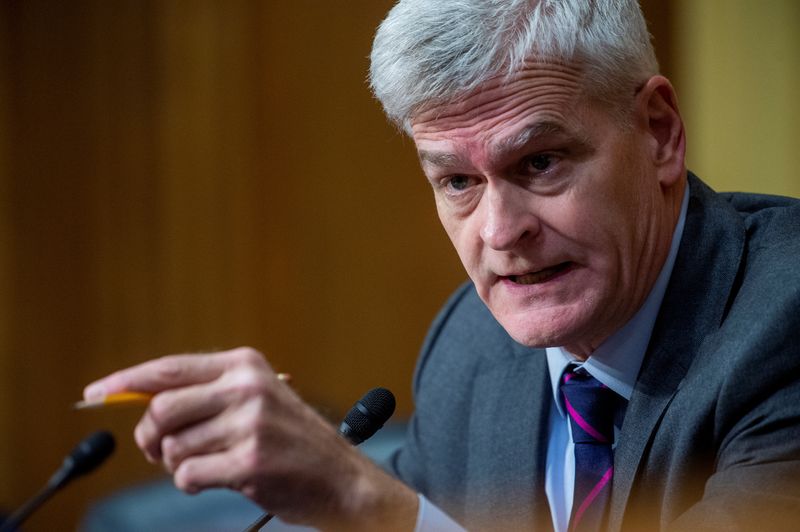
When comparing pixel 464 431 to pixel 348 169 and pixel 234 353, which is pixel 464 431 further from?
pixel 348 169

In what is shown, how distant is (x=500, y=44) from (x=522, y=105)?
0.09m

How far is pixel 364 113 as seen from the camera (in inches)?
150

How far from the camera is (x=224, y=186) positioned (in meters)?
3.86

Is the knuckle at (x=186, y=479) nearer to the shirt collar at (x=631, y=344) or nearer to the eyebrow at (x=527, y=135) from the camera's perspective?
the eyebrow at (x=527, y=135)

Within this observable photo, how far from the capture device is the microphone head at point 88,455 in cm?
112

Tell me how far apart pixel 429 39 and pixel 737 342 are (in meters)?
0.61

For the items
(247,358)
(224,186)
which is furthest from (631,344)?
(224,186)

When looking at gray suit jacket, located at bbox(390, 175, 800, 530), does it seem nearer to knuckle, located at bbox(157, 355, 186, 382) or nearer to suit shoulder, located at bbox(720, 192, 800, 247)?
suit shoulder, located at bbox(720, 192, 800, 247)

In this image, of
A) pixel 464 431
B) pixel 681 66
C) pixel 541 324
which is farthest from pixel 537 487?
pixel 681 66

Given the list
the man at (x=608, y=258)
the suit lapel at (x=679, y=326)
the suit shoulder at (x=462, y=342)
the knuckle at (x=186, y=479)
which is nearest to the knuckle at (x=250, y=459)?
the knuckle at (x=186, y=479)

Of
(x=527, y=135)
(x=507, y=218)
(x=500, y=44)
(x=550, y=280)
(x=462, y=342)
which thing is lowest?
(x=462, y=342)

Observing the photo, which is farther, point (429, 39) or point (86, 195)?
point (86, 195)

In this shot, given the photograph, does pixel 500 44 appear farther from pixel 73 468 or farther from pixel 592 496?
pixel 73 468

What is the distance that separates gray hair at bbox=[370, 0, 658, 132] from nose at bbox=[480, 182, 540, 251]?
0.15 meters
